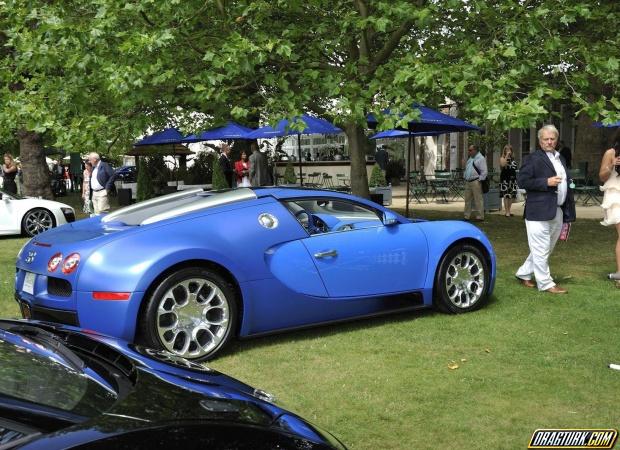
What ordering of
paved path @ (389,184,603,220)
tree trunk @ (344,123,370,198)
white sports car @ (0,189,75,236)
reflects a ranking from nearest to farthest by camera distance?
tree trunk @ (344,123,370,198)
white sports car @ (0,189,75,236)
paved path @ (389,184,603,220)

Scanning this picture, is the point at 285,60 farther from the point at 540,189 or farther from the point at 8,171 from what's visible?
the point at 8,171

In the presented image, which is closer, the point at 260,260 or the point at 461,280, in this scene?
the point at 260,260

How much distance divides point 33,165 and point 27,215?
5882 millimetres

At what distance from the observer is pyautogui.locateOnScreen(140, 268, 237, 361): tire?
17.1ft

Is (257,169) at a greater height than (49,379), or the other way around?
(257,169)

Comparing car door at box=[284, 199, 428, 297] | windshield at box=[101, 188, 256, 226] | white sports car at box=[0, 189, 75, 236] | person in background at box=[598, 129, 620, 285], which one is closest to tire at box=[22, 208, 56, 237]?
white sports car at box=[0, 189, 75, 236]

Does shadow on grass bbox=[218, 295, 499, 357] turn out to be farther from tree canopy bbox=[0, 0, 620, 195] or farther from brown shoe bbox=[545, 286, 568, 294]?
tree canopy bbox=[0, 0, 620, 195]

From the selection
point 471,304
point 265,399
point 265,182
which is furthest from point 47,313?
point 265,182

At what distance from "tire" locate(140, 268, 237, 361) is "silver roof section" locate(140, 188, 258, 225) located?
61 centimetres

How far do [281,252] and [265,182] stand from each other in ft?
41.1

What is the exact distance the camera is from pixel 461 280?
687 cm

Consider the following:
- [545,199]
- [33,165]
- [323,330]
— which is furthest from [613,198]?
[33,165]

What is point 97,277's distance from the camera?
5.14 metres

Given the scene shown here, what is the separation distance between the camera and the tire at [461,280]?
264 inches
